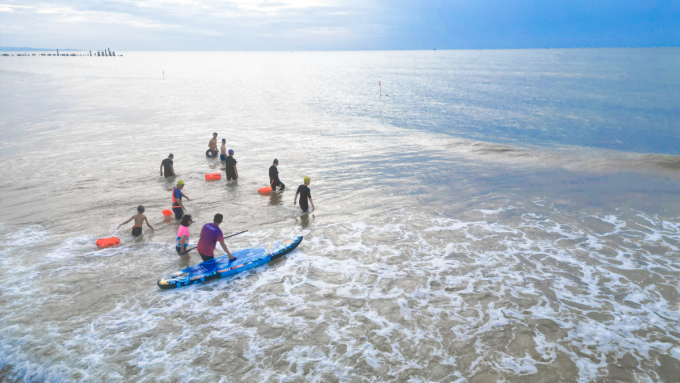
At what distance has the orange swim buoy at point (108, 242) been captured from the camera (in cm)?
1325

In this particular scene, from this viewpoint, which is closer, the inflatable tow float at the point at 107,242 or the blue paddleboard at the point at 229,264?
the blue paddleboard at the point at 229,264

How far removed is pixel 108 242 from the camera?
1336 cm

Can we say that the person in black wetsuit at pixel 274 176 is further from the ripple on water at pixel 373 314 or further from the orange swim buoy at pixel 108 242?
the orange swim buoy at pixel 108 242

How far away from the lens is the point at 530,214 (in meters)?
17.1

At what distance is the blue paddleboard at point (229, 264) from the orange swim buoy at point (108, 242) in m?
3.72

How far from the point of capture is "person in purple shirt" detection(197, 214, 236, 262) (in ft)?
38.5

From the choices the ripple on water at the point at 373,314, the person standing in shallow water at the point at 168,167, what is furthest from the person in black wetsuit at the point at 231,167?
the ripple on water at the point at 373,314

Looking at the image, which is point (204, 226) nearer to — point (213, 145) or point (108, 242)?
point (108, 242)

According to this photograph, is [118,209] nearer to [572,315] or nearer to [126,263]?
[126,263]

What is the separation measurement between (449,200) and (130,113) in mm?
42088

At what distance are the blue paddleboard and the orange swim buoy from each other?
3.72 m

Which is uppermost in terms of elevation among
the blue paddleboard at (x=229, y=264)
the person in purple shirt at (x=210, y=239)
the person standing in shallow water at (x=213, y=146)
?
the person standing in shallow water at (x=213, y=146)

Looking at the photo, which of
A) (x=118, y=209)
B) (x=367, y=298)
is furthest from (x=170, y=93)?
(x=367, y=298)

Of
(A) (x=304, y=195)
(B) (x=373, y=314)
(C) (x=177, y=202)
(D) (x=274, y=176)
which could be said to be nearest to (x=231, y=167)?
(D) (x=274, y=176)
